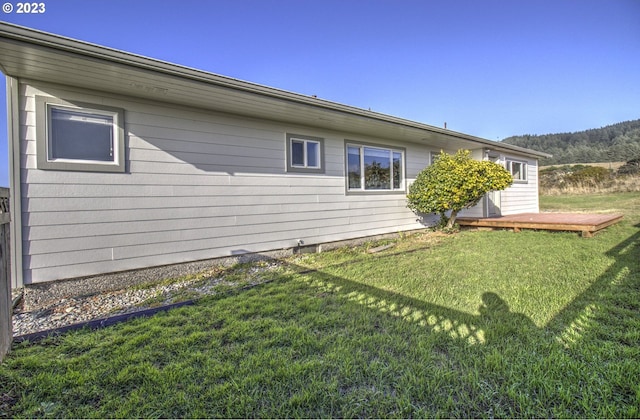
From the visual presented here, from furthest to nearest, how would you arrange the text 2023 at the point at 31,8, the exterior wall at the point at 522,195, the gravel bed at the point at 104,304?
the exterior wall at the point at 522,195 < the text 2023 at the point at 31,8 < the gravel bed at the point at 104,304

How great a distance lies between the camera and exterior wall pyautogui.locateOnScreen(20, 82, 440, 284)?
11.8 ft

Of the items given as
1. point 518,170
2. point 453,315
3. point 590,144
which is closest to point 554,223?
point 518,170

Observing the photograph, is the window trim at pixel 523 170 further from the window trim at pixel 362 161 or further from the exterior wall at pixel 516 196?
the window trim at pixel 362 161

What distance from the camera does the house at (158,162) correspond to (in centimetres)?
Result: 341

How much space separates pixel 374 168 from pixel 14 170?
624cm

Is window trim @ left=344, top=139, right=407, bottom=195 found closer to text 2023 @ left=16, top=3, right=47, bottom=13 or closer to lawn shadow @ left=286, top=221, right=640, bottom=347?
lawn shadow @ left=286, top=221, right=640, bottom=347

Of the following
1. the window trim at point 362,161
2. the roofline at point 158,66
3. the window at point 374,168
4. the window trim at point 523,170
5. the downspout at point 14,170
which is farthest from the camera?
the window trim at point 523,170

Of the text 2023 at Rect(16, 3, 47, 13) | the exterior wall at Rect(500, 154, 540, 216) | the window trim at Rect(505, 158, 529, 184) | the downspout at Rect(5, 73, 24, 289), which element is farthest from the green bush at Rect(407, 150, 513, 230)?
the text 2023 at Rect(16, 3, 47, 13)

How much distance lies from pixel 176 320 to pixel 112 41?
5.69 m

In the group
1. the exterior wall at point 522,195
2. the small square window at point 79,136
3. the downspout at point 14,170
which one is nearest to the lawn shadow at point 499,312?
the small square window at point 79,136

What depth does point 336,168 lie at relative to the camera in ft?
20.8

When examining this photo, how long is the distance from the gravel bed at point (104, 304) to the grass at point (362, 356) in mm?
521

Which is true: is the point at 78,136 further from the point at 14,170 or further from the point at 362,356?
the point at 362,356

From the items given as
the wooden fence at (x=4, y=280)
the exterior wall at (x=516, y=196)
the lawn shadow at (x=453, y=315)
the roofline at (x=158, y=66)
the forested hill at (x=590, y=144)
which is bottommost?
the lawn shadow at (x=453, y=315)
